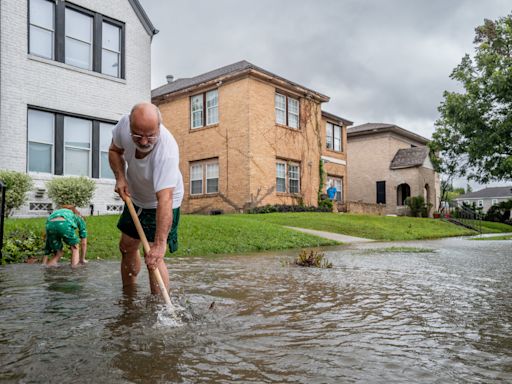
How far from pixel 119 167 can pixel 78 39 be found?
489 inches

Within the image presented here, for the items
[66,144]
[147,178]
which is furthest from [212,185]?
[147,178]

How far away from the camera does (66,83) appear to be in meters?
13.9

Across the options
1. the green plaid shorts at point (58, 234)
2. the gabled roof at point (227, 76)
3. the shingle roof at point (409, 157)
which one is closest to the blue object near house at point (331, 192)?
the gabled roof at point (227, 76)

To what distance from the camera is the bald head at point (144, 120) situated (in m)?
3.12

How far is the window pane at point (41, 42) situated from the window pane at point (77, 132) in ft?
6.70

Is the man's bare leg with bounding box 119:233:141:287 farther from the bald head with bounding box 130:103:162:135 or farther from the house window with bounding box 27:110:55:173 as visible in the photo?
the house window with bounding box 27:110:55:173

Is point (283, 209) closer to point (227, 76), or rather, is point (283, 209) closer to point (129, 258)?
point (227, 76)

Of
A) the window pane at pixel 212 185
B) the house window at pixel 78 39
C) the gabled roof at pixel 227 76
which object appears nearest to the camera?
the house window at pixel 78 39

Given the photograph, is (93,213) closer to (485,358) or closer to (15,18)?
(15,18)

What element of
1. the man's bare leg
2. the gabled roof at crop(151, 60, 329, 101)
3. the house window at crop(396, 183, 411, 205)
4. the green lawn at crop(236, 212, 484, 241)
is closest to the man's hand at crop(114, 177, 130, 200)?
the man's bare leg

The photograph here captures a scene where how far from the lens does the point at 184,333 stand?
9.25 ft

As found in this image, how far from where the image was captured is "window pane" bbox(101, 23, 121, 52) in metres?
15.1

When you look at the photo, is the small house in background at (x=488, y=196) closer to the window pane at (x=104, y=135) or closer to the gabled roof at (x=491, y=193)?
the gabled roof at (x=491, y=193)

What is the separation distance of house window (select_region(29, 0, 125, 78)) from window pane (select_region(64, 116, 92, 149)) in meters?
1.84
